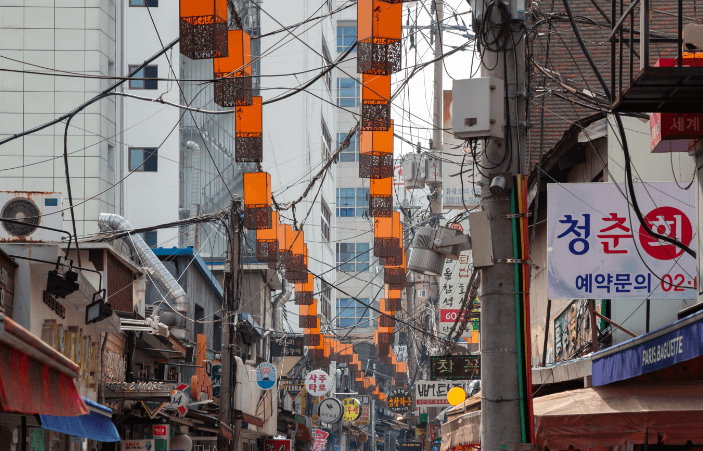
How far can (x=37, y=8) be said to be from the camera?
39656 mm

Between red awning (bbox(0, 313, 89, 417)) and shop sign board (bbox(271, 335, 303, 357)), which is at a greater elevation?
shop sign board (bbox(271, 335, 303, 357))

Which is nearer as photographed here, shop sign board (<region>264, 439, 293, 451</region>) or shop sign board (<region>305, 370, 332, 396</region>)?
shop sign board (<region>264, 439, 293, 451</region>)

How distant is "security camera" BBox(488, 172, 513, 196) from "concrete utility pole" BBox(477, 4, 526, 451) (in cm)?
6

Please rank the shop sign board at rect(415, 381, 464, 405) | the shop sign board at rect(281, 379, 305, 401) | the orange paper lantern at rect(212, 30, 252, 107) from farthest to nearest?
the shop sign board at rect(281, 379, 305, 401) < the shop sign board at rect(415, 381, 464, 405) < the orange paper lantern at rect(212, 30, 252, 107)

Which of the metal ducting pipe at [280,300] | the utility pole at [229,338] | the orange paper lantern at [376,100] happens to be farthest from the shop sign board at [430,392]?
the metal ducting pipe at [280,300]

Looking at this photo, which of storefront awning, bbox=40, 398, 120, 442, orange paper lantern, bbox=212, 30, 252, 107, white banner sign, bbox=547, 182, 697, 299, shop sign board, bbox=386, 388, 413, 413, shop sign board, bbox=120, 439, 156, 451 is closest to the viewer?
storefront awning, bbox=40, 398, 120, 442

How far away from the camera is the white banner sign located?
1218 centimetres

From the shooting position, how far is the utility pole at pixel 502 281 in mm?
9250

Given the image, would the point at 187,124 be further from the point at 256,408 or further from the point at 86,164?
the point at 256,408

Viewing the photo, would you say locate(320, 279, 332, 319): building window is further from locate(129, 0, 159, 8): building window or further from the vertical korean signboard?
the vertical korean signboard

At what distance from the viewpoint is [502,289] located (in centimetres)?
940

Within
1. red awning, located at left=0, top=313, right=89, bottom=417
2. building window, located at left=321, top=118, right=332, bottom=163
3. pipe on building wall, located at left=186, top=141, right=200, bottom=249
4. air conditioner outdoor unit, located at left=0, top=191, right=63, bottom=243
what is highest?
building window, located at left=321, top=118, right=332, bottom=163

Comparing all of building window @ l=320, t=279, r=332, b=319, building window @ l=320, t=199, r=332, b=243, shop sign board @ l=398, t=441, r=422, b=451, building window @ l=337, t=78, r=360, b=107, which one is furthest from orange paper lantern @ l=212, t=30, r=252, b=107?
building window @ l=337, t=78, r=360, b=107

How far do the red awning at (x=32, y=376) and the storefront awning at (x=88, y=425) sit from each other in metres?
2.73
